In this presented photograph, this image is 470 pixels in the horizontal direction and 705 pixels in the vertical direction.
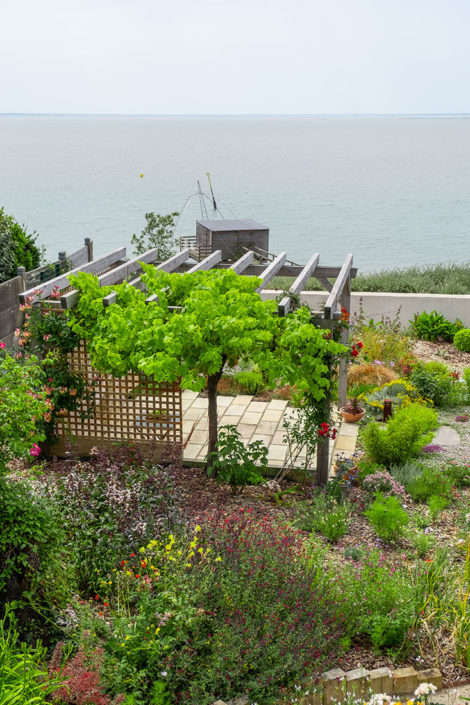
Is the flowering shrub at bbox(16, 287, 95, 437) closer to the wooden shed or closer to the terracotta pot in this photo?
the terracotta pot

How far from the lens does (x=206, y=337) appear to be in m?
5.70

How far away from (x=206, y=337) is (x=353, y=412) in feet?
9.07

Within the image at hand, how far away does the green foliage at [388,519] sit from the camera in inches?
196

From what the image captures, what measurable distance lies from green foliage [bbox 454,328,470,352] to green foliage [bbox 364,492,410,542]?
18.7 feet

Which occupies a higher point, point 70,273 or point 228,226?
point 228,226

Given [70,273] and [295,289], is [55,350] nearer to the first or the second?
[70,273]

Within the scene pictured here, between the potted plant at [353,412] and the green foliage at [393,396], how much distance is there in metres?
0.13

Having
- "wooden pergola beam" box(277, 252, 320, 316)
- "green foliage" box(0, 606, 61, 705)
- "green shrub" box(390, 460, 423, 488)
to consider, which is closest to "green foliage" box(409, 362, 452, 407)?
"wooden pergola beam" box(277, 252, 320, 316)

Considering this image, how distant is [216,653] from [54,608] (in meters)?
1.03

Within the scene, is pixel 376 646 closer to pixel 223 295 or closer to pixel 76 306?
pixel 223 295

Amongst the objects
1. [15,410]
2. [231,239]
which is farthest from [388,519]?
[231,239]

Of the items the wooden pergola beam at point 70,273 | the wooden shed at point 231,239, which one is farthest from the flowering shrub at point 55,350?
the wooden shed at point 231,239

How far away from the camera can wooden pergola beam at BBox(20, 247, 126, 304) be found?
623 cm
